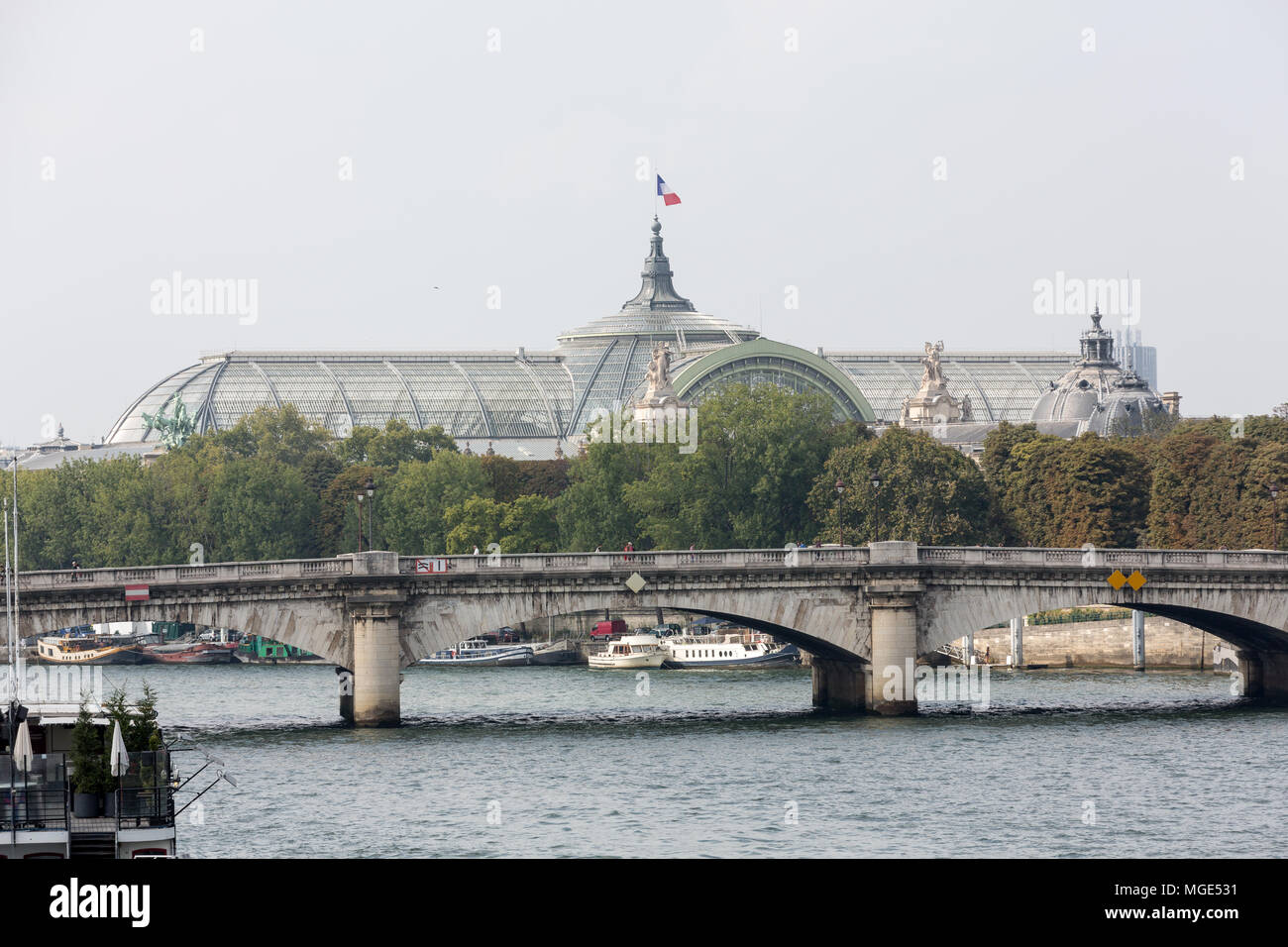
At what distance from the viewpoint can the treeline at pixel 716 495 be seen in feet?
399

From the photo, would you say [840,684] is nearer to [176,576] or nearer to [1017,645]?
[176,576]

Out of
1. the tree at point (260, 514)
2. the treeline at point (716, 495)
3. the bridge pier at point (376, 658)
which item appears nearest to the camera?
the bridge pier at point (376, 658)

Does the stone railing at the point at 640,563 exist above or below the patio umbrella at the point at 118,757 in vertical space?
above

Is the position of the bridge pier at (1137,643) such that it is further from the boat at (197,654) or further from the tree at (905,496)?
the boat at (197,654)

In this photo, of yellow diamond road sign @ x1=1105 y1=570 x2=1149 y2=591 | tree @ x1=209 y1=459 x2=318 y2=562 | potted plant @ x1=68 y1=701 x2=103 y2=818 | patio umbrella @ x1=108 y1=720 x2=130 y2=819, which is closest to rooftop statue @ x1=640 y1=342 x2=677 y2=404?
tree @ x1=209 y1=459 x2=318 y2=562

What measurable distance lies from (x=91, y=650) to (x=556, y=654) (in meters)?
30.7

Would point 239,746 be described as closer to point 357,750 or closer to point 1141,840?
point 357,750

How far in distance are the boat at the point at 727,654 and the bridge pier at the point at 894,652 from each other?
41.0m

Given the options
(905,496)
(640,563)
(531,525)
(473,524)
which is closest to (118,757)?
(640,563)

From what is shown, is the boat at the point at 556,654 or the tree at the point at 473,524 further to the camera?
the tree at the point at 473,524

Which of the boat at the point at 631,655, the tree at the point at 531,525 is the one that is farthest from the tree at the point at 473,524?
the boat at the point at 631,655
